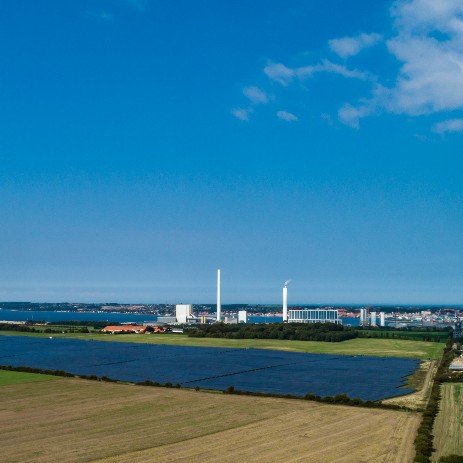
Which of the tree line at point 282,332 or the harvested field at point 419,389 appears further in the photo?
the tree line at point 282,332

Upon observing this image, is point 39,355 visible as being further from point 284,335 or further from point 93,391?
point 284,335

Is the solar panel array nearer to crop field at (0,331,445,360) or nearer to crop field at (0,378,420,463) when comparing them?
crop field at (0,331,445,360)

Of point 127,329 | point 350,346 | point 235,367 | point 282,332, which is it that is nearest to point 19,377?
point 235,367

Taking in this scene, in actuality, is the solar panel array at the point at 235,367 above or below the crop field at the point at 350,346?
above

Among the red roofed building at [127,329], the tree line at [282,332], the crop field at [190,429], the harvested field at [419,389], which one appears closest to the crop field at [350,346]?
the tree line at [282,332]

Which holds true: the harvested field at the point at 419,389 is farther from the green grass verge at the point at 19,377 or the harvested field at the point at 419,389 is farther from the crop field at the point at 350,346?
the green grass verge at the point at 19,377

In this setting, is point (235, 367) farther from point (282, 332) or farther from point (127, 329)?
point (127, 329)

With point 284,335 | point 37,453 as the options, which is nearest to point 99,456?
point 37,453
